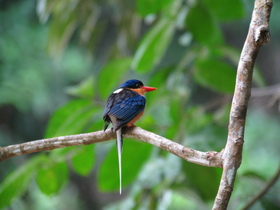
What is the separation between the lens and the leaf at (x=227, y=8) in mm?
2576

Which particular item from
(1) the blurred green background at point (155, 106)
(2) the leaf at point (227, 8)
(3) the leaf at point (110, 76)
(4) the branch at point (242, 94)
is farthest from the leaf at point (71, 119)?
(4) the branch at point (242, 94)

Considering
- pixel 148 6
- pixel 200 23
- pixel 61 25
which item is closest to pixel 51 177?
pixel 148 6

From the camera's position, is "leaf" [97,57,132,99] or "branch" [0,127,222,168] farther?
"leaf" [97,57,132,99]

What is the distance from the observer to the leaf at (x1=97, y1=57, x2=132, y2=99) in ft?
8.69

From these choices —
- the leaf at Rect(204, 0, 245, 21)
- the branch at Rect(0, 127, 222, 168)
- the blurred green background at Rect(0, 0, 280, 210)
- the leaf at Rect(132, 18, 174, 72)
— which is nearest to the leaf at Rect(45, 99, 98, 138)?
the blurred green background at Rect(0, 0, 280, 210)

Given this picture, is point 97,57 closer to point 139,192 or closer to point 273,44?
point 273,44

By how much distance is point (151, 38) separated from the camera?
98.7 inches

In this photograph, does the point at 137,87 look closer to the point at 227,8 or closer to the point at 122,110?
the point at 122,110

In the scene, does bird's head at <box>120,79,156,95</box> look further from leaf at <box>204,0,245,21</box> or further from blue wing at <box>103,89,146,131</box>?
leaf at <box>204,0,245,21</box>

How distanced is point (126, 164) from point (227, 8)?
3.52 feet

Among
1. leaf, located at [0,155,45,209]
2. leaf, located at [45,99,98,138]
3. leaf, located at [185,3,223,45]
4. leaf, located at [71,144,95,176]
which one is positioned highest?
leaf, located at [185,3,223,45]

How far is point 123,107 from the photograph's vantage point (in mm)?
2102

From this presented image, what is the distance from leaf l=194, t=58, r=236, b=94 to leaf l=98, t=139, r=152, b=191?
1.73 feet

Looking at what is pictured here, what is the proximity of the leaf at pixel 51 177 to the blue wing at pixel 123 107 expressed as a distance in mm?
564
